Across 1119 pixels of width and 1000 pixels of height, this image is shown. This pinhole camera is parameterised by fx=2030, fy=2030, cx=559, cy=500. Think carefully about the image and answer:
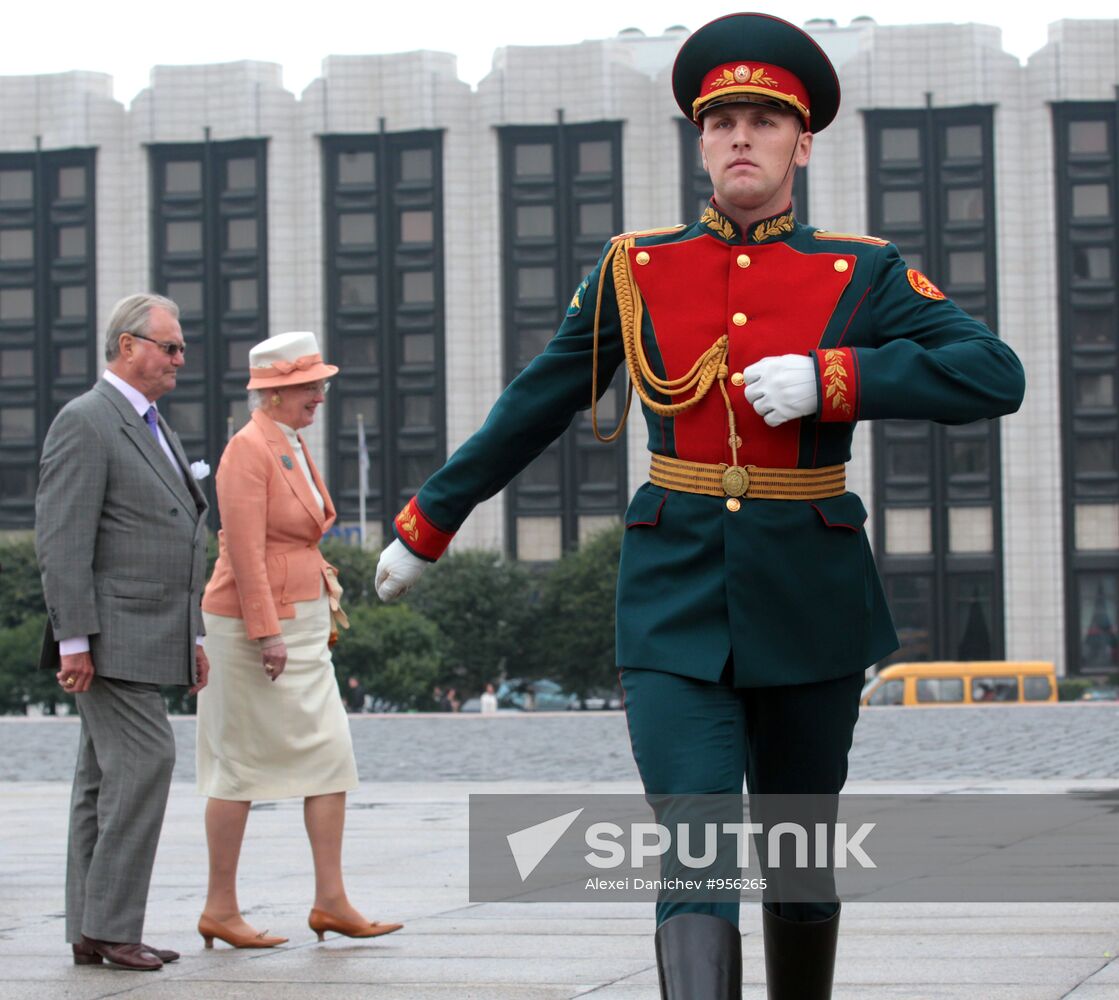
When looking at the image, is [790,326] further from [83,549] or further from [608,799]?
[608,799]

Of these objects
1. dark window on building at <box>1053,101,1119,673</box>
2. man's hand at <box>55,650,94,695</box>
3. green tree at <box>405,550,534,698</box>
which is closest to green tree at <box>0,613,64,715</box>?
green tree at <box>405,550,534,698</box>

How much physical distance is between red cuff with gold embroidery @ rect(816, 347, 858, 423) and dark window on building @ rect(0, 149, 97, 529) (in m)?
72.1

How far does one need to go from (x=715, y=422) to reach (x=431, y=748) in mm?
16449

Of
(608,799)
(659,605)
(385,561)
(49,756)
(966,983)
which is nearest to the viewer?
(659,605)

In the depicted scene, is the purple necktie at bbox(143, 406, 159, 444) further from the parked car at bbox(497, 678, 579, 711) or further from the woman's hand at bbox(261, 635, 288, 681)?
the parked car at bbox(497, 678, 579, 711)

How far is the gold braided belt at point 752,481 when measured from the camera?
3.73 m

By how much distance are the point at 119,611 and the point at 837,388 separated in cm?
298

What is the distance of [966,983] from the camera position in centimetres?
493

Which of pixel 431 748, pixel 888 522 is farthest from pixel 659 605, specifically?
pixel 888 522

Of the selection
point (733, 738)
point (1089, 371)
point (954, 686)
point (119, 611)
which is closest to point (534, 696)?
point (954, 686)

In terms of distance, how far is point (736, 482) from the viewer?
12.2 feet

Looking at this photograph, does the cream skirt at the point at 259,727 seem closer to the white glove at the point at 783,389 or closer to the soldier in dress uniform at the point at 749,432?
the soldier in dress uniform at the point at 749,432

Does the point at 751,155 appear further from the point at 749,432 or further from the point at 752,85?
the point at 749,432

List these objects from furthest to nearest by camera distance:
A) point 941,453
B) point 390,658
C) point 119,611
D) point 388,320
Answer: point 388,320 → point 941,453 → point 390,658 → point 119,611
